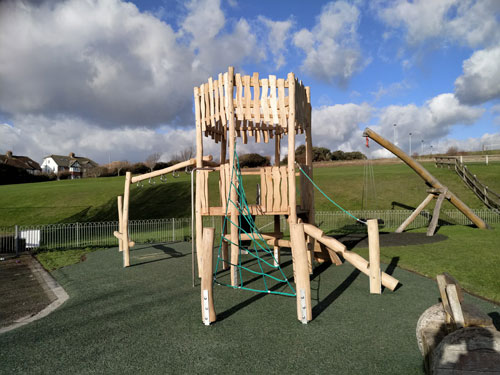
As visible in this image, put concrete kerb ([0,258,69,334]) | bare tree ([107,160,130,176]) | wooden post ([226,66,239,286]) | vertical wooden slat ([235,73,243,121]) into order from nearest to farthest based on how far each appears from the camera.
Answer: concrete kerb ([0,258,69,334]), wooden post ([226,66,239,286]), vertical wooden slat ([235,73,243,121]), bare tree ([107,160,130,176])

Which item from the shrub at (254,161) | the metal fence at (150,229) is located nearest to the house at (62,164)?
the shrub at (254,161)

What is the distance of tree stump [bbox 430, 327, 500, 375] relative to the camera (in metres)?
3.18

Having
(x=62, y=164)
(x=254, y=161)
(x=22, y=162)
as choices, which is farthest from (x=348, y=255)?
(x=62, y=164)

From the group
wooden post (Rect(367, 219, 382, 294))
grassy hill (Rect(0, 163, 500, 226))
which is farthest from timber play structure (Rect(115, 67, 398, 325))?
grassy hill (Rect(0, 163, 500, 226))

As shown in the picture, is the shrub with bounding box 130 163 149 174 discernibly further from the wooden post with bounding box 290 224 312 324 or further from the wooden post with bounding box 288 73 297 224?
the wooden post with bounding box 290 224 312 324

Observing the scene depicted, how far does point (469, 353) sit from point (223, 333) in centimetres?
347

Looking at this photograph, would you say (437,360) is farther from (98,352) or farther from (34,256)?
(34,256)

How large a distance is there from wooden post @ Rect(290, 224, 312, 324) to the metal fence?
12908 mm

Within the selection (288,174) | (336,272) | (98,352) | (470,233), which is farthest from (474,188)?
(98,352)

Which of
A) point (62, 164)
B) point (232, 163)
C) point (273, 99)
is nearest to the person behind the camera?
point (232, 163)

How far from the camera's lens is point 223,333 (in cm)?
538

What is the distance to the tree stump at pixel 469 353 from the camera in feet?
10.4

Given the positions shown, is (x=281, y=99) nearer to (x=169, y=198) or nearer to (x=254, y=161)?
(x=169, y=198)

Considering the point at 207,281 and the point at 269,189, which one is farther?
the point at 269,189
